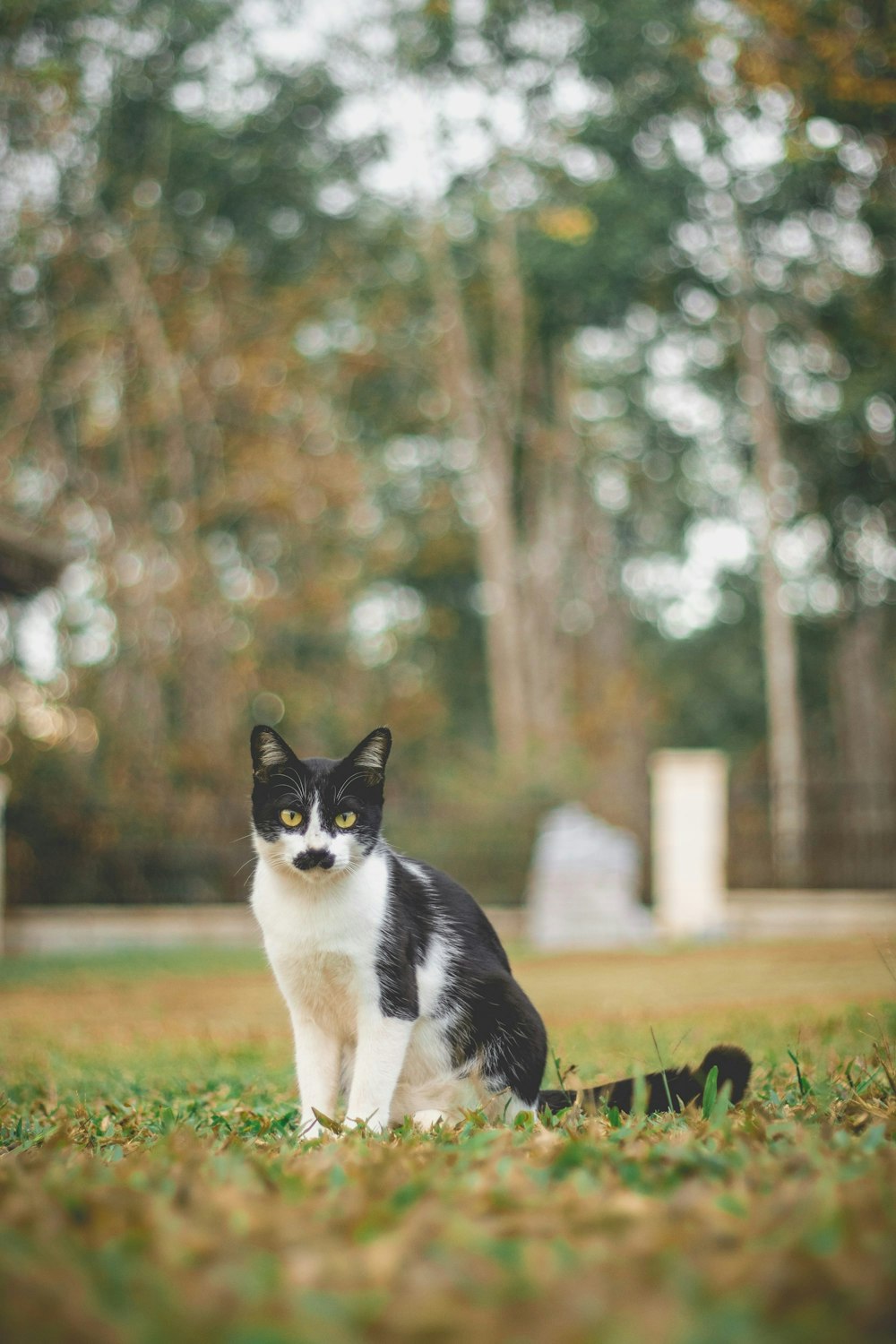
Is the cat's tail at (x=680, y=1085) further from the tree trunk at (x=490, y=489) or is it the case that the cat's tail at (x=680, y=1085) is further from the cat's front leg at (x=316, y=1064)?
the tree trunk at (x=490, y=489)

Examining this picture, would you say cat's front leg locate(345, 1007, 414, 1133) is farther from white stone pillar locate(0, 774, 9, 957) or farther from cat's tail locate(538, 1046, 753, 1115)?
white stone pillar locate(0, 774, 9, 957)

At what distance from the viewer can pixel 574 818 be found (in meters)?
15.5

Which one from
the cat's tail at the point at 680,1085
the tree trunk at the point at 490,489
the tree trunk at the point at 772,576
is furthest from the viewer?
the tree trunk at the point at 490,489

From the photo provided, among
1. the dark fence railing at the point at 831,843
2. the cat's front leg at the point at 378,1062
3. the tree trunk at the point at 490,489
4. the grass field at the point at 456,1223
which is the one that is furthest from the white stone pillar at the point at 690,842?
the cat's front leg at the point at 378,1062

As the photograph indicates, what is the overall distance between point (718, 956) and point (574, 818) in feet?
11.2

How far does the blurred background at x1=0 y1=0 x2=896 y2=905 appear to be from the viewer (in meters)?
17.7

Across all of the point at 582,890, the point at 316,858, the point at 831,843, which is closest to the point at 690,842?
the point at 582,890

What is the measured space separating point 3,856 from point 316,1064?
43.9ft

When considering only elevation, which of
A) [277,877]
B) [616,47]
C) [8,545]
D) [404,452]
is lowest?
[277,877]

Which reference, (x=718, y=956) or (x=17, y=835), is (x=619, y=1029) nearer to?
(x=718, y=956)

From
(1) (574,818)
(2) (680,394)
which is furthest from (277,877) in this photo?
(2) (680,394)

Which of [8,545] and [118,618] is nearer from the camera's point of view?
[8,545]

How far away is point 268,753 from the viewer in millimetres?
3809

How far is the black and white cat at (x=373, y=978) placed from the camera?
11.2 ft
